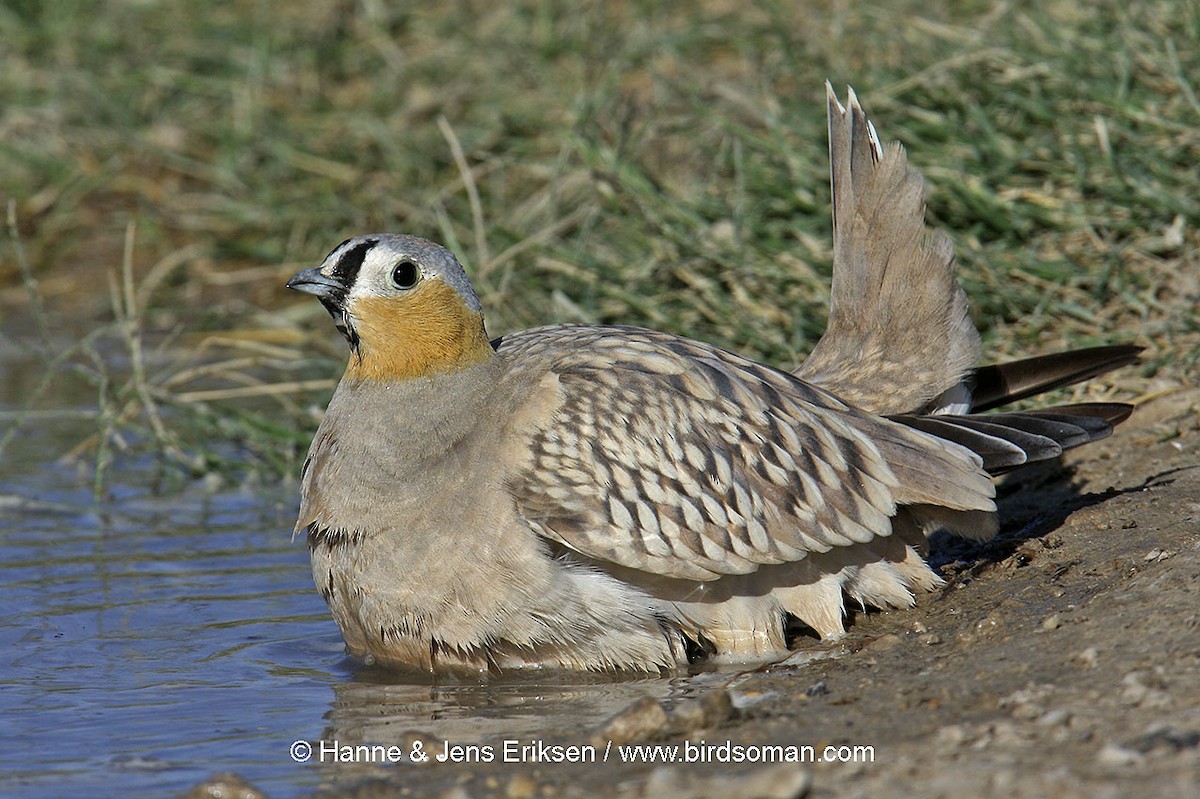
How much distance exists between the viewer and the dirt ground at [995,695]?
3.78 metres

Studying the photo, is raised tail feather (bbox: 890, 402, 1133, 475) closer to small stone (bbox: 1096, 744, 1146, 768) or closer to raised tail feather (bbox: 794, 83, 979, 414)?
raised tail feather (bbox: 794, 83, 979, 414)

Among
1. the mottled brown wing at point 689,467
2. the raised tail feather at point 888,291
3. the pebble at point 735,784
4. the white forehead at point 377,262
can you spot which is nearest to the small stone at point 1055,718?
the pebble at point 735,784

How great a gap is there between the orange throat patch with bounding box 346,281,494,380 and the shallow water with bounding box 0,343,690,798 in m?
1.08

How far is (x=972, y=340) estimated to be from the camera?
6.39 meters

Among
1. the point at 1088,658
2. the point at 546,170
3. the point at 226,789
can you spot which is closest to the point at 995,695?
the point at 1088,658

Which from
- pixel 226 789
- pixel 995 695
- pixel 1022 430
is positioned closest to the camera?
pixel 226 789

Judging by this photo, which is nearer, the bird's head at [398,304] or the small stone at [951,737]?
the small stone at [951,737]

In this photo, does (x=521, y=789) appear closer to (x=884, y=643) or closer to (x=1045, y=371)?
(x=884, y=643)

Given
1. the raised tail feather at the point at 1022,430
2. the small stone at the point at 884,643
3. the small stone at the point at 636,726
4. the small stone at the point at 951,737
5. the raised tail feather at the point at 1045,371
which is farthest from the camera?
the raised tail feather at the point at 1045,371

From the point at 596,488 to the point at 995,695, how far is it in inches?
62.1

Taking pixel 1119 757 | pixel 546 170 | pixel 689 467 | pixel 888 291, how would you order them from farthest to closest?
pixel 546 170, pixel 888 291, pixel 689 467, pixel 1119 757

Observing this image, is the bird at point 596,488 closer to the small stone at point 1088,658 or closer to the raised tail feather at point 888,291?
the raised tail feather at point 888,291

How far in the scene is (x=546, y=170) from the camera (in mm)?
9414

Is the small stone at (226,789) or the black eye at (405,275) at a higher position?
the black eye at (405,275)
